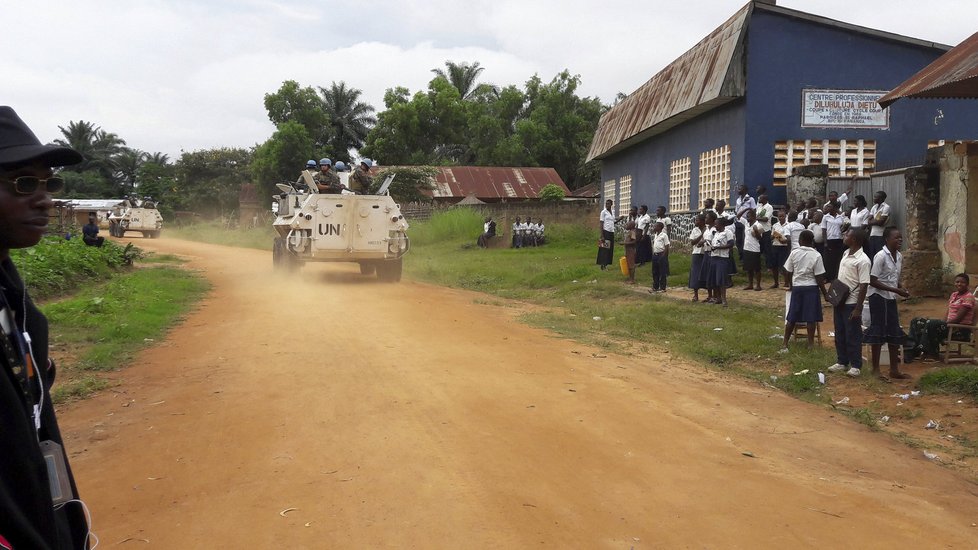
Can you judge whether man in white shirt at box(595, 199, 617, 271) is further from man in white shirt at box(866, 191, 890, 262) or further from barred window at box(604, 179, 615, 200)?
barred window at box(604, 179, 615, 200)

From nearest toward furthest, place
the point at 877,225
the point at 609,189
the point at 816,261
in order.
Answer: the point at 816,261 → the point at 877,225 → the point at 609,189

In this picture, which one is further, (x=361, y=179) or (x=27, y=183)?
(x=361, y=179)

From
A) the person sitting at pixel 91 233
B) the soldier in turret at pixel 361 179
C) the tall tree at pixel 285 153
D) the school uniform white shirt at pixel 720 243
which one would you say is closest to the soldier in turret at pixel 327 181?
the soldier in turret at pixel 361 179

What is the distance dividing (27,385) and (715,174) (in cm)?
1942

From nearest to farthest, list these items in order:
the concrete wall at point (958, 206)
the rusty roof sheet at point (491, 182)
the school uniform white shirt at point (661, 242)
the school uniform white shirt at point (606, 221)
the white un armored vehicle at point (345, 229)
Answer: the concrete wall at point (958, 206) < the school uniform white shirt at point (661, 242) < the white un armored vehicle at point (345, 229) < the school uniform white shirt at point (606, 221) < the rusty roof sheet at point (491, 182)

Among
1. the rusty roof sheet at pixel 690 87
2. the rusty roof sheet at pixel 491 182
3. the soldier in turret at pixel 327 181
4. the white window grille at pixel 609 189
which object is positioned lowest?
the soldier in turret at pixel 327 181

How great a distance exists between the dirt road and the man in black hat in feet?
5.87

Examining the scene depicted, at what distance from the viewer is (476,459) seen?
4.93 m

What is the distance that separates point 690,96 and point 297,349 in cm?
1415

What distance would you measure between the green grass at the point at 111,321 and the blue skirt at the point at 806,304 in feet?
25.2

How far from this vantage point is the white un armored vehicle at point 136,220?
3975 centimetres

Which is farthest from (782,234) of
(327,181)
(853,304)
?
(327,181)

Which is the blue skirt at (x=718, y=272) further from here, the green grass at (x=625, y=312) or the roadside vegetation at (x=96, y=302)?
the roadside vegetation at (x=96, y=302)

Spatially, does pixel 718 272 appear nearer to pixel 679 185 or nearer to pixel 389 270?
pixel 389 270
